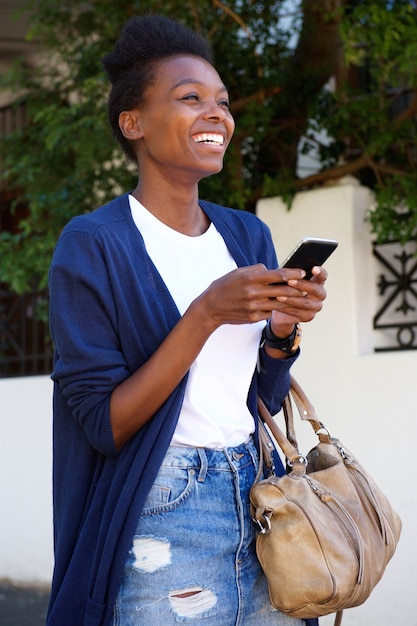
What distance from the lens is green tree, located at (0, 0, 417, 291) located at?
182 inches

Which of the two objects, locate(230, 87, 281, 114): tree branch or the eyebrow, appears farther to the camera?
locate(230, 87, 281, 114): tree branch

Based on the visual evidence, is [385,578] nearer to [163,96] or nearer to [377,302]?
[377,302]

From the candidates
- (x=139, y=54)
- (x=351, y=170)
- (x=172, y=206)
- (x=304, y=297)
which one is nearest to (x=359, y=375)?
(x=351, y=170)

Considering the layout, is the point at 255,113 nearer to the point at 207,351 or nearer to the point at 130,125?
the point at 130,125

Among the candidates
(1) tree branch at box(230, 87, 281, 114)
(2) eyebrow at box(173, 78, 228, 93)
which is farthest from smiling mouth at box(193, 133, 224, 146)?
(1) tree branch at box(230, 87, 281, 114)

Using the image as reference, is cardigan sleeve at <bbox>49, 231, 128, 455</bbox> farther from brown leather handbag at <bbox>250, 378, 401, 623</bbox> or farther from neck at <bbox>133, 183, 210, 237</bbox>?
brown leather handbag at <bbox>250, 378, 401, 623</bbox>

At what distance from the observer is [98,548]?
6.16 feet

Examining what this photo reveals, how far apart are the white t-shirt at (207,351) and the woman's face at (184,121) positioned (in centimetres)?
13

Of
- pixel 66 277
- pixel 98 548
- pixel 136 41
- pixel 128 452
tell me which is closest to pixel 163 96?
pixel 136 41

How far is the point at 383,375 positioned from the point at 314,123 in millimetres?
1626

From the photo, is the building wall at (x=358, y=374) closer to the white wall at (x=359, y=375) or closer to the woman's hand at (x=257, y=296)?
the white wall at (x=359, y=375)

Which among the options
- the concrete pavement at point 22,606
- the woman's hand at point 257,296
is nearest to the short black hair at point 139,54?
the woman's hand at point 257,296

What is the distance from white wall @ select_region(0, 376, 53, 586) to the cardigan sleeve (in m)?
4.29

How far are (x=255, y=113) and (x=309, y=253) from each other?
10.7 ft
